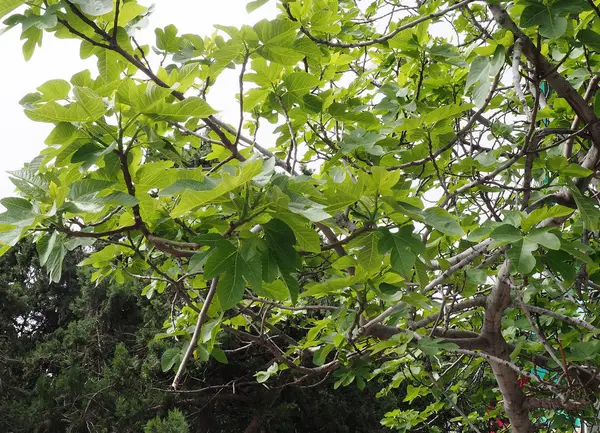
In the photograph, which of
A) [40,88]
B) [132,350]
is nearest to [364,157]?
[40,88]

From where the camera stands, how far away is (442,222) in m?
1.10

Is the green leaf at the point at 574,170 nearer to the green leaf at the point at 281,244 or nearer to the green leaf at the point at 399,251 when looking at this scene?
the green leaf at the point at 399,251

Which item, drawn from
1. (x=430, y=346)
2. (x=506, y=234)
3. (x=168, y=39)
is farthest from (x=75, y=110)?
(x=430, y=346)

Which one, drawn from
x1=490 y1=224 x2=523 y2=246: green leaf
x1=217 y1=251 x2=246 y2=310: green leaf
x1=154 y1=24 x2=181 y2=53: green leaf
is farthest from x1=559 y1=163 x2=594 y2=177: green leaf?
x1=154 y1=24 x2=181 y2=53: green leaf

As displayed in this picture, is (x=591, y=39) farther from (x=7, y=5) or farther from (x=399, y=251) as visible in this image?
(x=7, y=5)

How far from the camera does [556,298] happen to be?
2486 mm

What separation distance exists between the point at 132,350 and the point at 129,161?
6336mm

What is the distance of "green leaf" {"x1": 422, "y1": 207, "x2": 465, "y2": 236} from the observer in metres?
1.07

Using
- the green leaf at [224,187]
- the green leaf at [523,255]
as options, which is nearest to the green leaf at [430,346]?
the green leaf at [523,255]

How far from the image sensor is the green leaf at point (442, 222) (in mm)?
1067

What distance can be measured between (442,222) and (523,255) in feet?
0.81

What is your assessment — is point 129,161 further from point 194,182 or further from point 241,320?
point 241,320

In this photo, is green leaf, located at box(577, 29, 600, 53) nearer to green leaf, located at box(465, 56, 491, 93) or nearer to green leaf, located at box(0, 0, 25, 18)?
green leaf, located at box(465, 56, 491, 93)

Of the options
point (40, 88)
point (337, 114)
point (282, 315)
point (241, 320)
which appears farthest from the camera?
point (282, 315)
